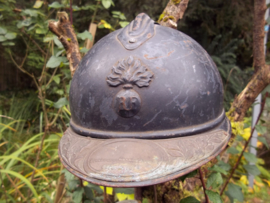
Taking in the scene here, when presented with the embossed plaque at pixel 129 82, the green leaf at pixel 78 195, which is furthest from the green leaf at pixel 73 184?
the embossed plaque at pixel 129 82

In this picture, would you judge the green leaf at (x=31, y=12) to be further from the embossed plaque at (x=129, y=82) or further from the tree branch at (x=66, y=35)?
the embossed plaque at (x=129, y=82)

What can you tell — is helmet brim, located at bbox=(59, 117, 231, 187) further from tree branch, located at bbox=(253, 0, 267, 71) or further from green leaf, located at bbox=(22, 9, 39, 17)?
green leaf, located at bbox=(22, 9, 39, 17)

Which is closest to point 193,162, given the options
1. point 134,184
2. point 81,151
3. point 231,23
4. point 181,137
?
point 181,137

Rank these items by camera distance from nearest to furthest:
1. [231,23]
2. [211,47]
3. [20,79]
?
[211,47] < [231,23] < [20,79]

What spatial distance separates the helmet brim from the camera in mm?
693

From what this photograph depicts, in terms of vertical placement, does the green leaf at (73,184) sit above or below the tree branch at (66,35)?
below

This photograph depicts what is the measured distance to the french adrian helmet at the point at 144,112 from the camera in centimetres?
73

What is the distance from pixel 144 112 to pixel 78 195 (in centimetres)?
72

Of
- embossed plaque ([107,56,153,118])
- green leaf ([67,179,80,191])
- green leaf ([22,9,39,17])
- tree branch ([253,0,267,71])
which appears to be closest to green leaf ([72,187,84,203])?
green leaf ([67,179,80,191])

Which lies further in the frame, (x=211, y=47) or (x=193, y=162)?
(x=211, y=47)

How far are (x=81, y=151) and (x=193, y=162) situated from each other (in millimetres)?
434

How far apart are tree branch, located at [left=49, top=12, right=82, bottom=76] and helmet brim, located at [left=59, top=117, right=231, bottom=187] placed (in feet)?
2.33

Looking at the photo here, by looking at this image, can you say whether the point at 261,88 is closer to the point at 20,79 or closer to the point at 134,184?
the point at 134,184

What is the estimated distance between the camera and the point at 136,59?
31.9 inches
